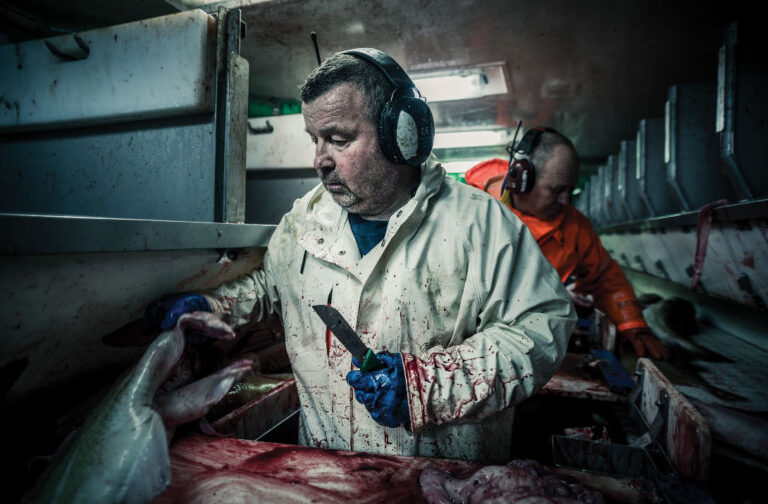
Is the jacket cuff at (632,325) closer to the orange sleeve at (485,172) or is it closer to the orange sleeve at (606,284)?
the orange sleeve at (606,284)

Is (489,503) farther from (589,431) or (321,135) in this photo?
(589,431)

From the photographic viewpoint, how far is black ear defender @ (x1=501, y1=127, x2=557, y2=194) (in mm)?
2660

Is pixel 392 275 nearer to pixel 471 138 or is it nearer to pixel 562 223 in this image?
pixel 562 223

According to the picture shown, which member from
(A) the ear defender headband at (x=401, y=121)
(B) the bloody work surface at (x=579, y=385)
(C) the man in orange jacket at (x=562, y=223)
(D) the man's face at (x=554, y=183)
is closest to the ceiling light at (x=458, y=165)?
(C) the man in orange jacket at (x=562, y=223)

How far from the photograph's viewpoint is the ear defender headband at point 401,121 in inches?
54.5

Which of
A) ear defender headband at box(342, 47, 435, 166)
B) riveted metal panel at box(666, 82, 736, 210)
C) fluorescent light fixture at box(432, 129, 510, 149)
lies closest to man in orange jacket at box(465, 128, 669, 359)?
riveted metal panel at box(666, 82, 736, 210)

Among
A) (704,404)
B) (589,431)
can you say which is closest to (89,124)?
(589,431)

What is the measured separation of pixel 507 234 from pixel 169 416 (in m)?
1.25

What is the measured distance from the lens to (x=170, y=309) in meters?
1.27

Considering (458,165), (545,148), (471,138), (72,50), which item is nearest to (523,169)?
(545,148)

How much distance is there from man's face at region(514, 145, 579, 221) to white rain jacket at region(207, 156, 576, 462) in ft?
4.39

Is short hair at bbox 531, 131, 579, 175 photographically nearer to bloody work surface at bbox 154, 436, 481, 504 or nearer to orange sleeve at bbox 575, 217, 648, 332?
orange sleeve at bbox 575, 217, 648, 332

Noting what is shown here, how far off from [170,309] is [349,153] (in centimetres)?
84

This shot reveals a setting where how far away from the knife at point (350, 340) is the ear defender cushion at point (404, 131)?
636 millimetres
